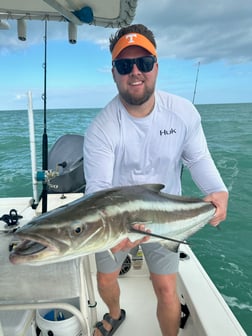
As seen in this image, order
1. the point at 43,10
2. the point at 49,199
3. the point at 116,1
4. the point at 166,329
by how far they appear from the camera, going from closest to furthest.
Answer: the point at 166,329 → the point at 116,1 → the point at 43,10 → the point at 49,199

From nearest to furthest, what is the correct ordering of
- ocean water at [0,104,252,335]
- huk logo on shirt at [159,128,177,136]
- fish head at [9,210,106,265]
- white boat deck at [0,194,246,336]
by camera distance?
fish head at [9,210,106,265], white boat deck at [0,194,246,336], huk logo on shirt at [159,128,177,136], ocean water at [0,104,252,335]

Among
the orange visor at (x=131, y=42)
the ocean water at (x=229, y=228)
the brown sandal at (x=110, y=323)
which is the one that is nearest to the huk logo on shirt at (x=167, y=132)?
the orange visor at (x=131, y=42)

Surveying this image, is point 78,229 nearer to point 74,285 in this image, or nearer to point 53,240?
point 53,240

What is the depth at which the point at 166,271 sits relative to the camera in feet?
7.75

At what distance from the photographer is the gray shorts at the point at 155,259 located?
235 cm

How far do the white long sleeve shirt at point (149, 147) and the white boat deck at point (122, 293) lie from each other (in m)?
0.64

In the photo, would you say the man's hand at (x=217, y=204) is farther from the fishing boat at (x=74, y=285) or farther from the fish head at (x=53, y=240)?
the fish head at (x=53, y=240)

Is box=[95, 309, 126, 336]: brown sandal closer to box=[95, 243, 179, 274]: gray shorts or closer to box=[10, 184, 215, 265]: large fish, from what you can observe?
box=[95, 243, 179, 274]: gray shorts

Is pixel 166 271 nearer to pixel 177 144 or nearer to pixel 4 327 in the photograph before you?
pixel 177 144

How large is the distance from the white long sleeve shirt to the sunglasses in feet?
0.82

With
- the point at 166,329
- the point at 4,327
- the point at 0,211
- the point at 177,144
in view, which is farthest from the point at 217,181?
the point at 0,211

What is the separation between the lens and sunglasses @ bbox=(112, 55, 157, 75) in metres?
2.13

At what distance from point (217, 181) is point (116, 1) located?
6.05 ft

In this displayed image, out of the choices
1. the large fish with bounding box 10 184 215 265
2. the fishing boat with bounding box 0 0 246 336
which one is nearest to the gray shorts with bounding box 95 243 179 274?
the fishing boat with bounding box 0 0 246 336
